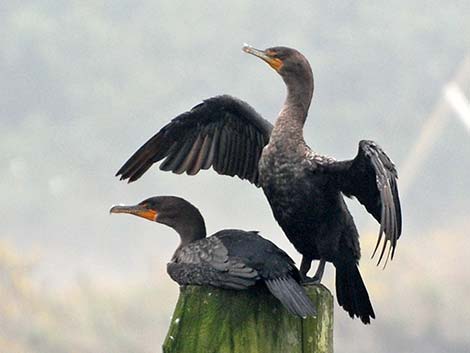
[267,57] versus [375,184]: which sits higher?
[267,57]

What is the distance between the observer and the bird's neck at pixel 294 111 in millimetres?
6145

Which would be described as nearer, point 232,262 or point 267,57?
point 232,262

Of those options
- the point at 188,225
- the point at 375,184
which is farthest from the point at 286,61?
the point at 188,225

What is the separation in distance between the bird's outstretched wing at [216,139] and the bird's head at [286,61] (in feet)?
1.42

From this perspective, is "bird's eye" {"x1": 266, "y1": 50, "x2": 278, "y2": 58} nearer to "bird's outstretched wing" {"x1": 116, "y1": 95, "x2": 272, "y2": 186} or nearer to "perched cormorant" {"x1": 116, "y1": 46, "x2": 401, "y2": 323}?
"perched cormorant" {"x1": 116, "y1": 46, "x2": 401, "y2": 323}

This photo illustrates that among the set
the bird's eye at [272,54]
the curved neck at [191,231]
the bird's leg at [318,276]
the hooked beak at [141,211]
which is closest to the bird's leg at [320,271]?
the bird's leg at [318,276]

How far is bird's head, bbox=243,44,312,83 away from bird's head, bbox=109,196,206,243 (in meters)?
0.95

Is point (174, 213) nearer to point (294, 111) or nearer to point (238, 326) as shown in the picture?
point (294, 111)

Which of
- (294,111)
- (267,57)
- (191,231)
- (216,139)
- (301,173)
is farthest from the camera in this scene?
(216,139)

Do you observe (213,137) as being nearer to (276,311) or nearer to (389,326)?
(276,311)

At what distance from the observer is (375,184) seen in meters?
5.78

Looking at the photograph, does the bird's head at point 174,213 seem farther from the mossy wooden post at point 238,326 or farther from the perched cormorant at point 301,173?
the mossy wooden post at point 238,326

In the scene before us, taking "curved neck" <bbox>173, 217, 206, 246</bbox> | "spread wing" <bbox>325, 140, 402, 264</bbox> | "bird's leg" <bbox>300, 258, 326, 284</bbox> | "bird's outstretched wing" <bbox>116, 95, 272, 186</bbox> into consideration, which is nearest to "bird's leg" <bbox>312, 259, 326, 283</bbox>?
"bird's leg" <bbox>300, 258, 326, 284</bbox>

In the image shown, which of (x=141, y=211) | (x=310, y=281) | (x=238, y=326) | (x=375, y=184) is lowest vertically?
(x=238, y=326)
